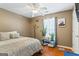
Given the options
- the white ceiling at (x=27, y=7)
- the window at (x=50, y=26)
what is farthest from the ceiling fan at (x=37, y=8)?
the window at (x=50, y=26)

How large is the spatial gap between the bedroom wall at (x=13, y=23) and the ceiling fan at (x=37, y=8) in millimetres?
202

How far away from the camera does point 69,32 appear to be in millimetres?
1228

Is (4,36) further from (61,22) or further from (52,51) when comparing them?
(61,22)

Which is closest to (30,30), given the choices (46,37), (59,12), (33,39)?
(33,39)

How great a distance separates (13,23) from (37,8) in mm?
450

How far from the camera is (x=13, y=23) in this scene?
129cm

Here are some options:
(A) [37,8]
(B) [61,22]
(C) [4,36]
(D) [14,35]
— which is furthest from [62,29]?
(C) [4,36]

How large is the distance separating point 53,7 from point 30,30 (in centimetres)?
53

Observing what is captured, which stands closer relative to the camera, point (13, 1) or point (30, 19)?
point (13, 1)

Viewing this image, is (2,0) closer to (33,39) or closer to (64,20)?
(33,39)

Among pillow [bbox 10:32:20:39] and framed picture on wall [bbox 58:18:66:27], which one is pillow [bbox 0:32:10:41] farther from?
framed picture on wall [bbox 58:18:66:27]

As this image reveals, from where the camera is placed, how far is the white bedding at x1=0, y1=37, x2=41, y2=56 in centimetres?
114

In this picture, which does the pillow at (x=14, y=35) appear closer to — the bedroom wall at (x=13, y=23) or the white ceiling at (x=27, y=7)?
the bedroom wall at (x=13, y=23)

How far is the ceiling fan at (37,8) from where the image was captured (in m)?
1.23
